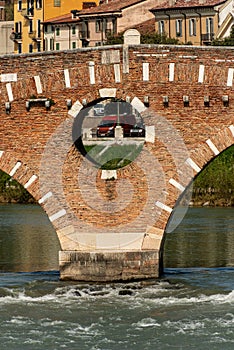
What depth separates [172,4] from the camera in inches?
3130

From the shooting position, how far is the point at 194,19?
78.1 m

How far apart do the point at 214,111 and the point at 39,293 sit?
584cm

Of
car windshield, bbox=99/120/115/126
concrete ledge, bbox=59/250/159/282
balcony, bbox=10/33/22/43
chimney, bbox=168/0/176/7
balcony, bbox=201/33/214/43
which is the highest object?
balcony, bbox=10/33/22/43

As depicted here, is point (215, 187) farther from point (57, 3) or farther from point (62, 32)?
point (57, 3)

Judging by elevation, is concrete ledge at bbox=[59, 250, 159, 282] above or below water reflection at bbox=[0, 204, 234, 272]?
below

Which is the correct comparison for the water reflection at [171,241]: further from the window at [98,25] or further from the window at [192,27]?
the window at [98,25]

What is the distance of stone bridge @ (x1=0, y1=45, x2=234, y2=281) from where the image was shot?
3045 centimetres

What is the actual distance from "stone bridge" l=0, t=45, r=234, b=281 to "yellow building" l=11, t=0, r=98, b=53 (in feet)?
194

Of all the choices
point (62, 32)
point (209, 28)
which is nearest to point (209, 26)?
point (209, 28)

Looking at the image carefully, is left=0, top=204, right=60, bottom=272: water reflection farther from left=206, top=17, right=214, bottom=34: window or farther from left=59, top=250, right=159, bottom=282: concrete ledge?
left=206, top=17, right=214, bottom=34: window

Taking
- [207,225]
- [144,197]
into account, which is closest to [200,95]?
[144,197]

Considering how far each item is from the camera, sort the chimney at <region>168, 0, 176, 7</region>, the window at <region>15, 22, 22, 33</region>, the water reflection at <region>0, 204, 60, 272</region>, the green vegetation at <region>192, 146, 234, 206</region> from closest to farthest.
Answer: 1. the water reflection at <region>0, 204, 60, 272</region>
2. the green vegetation at <region>192, 146, 234, 206</region>
3. the chimney at <region>168, 0, 176, 7</region>
4. the window at <region>15, 22, 22, 33</region>

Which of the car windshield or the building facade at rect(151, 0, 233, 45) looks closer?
the car windshield

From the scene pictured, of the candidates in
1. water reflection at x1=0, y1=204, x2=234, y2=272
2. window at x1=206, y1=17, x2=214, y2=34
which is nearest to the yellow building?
window at x1=206, y1=17, x2=214, y2=34
